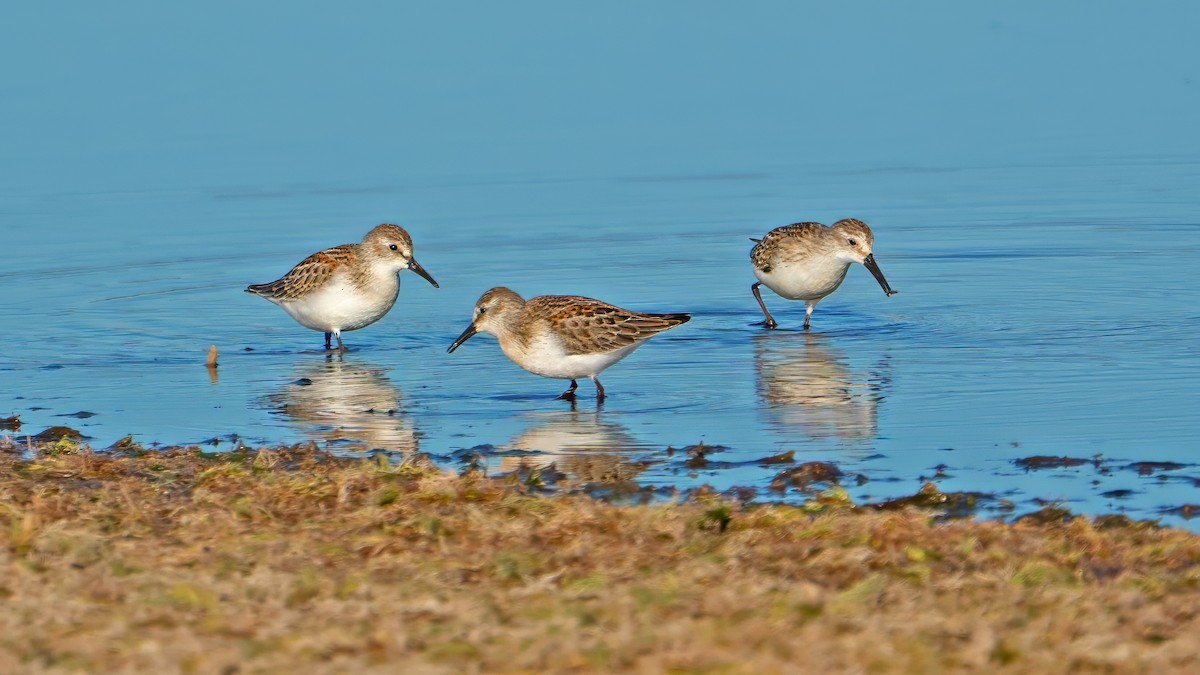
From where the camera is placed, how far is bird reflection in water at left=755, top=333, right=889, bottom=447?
1083 cm

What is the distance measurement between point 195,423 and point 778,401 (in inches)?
147

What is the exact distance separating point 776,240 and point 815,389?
3945 millimetres

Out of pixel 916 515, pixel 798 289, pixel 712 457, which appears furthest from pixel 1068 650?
pixel 798 289

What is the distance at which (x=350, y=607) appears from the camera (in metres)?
6.25

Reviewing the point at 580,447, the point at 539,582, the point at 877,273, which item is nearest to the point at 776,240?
the point at 877,273

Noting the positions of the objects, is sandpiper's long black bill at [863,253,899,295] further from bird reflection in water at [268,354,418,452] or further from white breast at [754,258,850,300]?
bird reflection in water at [268,354,418,452]

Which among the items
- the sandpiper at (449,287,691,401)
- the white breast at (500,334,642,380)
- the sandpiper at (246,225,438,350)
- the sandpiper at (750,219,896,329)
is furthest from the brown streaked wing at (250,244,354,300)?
the sandpiper at (750,219,896,329)

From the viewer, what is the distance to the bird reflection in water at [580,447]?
380 inches

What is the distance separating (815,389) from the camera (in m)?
12.3

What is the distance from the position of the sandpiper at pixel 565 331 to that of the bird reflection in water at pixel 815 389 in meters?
0.95

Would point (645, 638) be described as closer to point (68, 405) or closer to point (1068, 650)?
point (1068, 650)

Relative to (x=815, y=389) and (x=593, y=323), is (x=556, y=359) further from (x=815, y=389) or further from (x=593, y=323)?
(x=815, y=389)

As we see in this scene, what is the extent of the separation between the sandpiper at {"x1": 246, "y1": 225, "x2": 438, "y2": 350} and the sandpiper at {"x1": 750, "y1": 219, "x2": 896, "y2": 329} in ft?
10.1

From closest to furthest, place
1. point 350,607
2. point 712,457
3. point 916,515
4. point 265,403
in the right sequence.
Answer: point 350,607 < point 916,515 < point 712,457 < point 265,403
